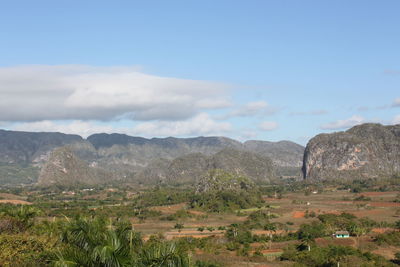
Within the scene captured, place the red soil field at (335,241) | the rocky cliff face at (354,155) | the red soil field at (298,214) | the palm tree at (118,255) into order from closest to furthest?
the palm tree at (118,255) < the red soil field at (335,241) < the red soil field at (298,214) < the rocky cliff face at (354,155)

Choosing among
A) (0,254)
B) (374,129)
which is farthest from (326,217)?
(374,129)

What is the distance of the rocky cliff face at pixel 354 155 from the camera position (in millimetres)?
171000

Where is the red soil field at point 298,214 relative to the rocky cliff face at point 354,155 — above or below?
below

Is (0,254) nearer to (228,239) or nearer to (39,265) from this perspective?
(39,265)

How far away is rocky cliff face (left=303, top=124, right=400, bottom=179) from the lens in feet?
561

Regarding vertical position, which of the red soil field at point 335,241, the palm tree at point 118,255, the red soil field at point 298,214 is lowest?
the red soil field at point 298,214

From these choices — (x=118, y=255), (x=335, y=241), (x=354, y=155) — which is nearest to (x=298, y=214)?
(x=335, y=241)

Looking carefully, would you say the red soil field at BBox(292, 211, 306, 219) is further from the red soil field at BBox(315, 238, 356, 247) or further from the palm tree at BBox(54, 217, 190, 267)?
the palm tree at BBox(54, 217, 190, 267)

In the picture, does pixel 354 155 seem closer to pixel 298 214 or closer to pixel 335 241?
pixel 298 214

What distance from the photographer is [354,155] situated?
564ft

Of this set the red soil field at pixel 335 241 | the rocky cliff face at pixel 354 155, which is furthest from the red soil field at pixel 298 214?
the rocky cliff face at pixel 354 155

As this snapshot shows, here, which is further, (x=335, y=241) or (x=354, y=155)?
(x=354, y=155)

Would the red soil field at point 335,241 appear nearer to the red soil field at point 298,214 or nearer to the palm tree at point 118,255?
the red soil field at point 298,214

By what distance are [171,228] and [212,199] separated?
2885 centimetres
